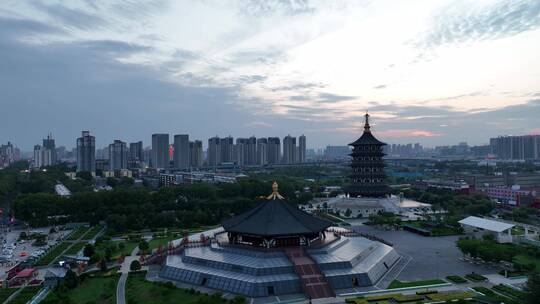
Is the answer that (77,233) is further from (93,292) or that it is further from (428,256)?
(428,256)

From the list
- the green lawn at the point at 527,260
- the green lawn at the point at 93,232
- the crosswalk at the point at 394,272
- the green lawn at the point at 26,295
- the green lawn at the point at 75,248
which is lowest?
the green lawn at the point at 26,295

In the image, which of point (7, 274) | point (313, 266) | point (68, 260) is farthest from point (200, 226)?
point (313, 266)

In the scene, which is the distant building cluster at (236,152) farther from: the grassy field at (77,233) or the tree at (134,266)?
the tree at (134,266)

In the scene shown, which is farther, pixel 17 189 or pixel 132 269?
pixel 17 189

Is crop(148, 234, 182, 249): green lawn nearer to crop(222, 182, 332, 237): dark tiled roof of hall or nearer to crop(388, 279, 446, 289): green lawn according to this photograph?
crop(222, 182, 332, 237): dark tiled roof of hall

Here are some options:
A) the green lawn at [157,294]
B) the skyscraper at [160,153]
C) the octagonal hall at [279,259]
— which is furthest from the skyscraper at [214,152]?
the green lawn at [157,294]

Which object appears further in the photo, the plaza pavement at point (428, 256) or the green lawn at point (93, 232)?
the green lawn at point (93, 232)

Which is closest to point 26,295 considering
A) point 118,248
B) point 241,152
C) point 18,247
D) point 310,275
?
point 118,248

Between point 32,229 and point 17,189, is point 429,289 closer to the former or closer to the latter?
point 32,229
